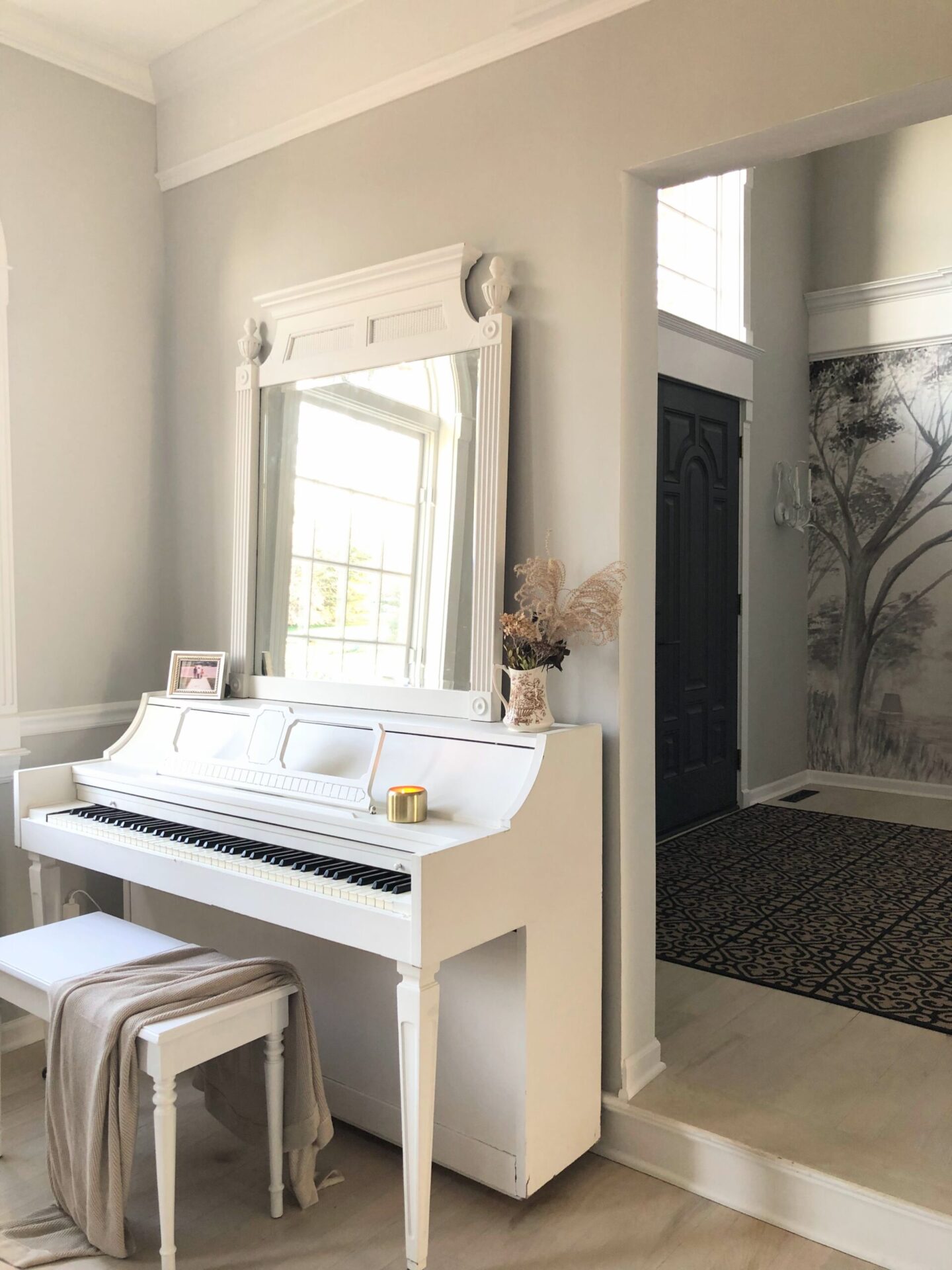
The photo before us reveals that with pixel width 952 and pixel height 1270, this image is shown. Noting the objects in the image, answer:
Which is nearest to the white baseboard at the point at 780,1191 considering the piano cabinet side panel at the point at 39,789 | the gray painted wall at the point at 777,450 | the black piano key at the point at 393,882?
the black piano key at the point at 393,882

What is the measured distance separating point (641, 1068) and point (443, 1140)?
538mm

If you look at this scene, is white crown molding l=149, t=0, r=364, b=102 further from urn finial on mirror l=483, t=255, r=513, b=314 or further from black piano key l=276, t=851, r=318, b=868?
black piano key l=276, t=851, r=318, b=868

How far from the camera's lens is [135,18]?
3.19 m

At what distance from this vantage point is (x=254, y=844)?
98.9 inches

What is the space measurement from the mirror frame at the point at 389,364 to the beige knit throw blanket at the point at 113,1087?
2.84ft

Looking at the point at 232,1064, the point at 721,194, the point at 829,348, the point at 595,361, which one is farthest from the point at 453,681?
the point at 829,348

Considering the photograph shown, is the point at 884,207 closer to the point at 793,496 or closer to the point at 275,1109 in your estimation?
the point at 793,496

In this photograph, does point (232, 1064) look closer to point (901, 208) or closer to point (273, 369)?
point (273, 369)

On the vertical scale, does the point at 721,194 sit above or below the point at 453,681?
above

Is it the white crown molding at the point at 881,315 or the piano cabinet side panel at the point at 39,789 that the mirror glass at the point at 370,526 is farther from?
the white crown molding at the point at 881,315

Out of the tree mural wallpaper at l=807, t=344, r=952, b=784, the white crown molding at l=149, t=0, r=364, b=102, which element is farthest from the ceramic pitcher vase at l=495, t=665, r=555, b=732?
the tree mural wallpaper at l=807, t=344, r=952, b=784

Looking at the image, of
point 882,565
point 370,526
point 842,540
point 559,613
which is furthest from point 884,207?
point 559,613

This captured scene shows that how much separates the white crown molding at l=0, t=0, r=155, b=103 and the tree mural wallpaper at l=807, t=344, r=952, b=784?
4.18 m

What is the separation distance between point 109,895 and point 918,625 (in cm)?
458
